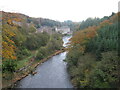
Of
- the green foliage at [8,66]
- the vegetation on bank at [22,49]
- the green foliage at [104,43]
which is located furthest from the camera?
the green foliage at [8,66]

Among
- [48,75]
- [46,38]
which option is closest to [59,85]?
[48,75]

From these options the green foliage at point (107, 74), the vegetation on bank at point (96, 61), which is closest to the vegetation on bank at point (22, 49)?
the vegetation on bank at point (96, 61)

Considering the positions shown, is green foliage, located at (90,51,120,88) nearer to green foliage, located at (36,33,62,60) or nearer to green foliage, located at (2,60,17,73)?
green foliage, located at (2,60,17,73)

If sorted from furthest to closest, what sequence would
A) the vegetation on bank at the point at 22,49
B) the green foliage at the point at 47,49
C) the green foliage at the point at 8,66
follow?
1. the green foliage at the point at 47,49
2. the green foliage at the point at 8,66
3. the vegetation on bank at the point at 22,49

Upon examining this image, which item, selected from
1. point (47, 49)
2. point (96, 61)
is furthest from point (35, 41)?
point (96, 61)

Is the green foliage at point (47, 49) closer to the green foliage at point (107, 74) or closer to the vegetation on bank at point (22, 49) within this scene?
the vegetation on bank at point (22, 49)

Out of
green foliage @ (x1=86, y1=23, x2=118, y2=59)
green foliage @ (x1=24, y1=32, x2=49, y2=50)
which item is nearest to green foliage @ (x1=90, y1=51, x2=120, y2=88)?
green foliage @ (x1=86, y1=23, x2=118, y2=59)

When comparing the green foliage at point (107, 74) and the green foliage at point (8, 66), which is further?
the green foliage at point (8, 66)

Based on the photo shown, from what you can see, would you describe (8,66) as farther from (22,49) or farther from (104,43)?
(22,49)

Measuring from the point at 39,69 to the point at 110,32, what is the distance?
994cm

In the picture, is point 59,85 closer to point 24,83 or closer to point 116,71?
point 24,83

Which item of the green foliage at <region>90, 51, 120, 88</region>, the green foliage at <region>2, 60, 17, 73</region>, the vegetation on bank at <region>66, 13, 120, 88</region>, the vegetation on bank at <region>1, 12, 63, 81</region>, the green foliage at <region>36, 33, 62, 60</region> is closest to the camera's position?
the green foliage at <region>90, 51, 120, 88</region>

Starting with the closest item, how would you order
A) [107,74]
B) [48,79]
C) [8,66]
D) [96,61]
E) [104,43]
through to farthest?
1. [107,74]
2. [96,61]
3. [104,43]
4. [8,66]
5. [48,79]

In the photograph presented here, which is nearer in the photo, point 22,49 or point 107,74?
point 107,74
